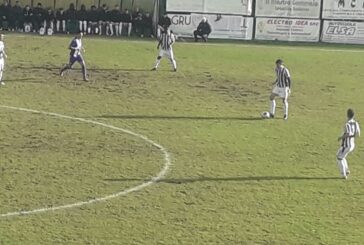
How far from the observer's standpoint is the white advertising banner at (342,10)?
176 feet

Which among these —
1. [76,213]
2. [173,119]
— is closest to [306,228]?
[76,213]

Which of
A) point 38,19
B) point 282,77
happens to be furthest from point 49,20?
point 282,77

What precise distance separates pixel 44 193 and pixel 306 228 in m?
6.68

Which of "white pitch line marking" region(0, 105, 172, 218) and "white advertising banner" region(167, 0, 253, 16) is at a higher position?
"white advertising banner" region(167, 0, 253, 16)

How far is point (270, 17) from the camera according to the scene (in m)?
53.3

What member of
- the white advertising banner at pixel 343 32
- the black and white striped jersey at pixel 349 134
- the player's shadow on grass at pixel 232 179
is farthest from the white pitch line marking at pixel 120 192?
the white advertising banner at pixel 343 32

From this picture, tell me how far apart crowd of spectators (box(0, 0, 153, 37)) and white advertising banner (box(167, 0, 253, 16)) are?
181 cm

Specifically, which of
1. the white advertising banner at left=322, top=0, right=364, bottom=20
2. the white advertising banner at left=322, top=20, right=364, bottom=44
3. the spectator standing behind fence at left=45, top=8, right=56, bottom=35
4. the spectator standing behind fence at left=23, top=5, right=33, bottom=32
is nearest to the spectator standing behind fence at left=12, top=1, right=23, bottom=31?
the spectator standing behind fence at left=23, top=5, right=33, bottom=32

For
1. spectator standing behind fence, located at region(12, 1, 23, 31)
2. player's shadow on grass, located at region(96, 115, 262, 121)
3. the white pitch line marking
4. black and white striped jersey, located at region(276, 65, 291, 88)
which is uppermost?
spectator standing behind fence, located at region(12, 1, 23, 31)

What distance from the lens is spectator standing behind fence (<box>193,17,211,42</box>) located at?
1977 inches

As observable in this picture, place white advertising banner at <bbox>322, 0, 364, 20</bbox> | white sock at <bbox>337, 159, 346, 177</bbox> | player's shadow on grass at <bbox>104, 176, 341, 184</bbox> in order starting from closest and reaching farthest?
1. player's shadow on grass at <bbox>104, 176, 341, 184</bbox>
2. white sock at <bbox>337, 159, 346, 177</bbox>
3. white advertising banner at <bbox>322, 0, 364, 20</bbox>

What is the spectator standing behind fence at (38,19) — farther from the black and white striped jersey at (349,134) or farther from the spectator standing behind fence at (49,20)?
the black and white striped jersey at (349,134)

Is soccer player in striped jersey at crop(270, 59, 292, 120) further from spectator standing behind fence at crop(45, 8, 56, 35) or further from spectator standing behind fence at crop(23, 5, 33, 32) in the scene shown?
spectator standing behind fence at crop(23, 5, 33, 32)

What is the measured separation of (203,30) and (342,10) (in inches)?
387
